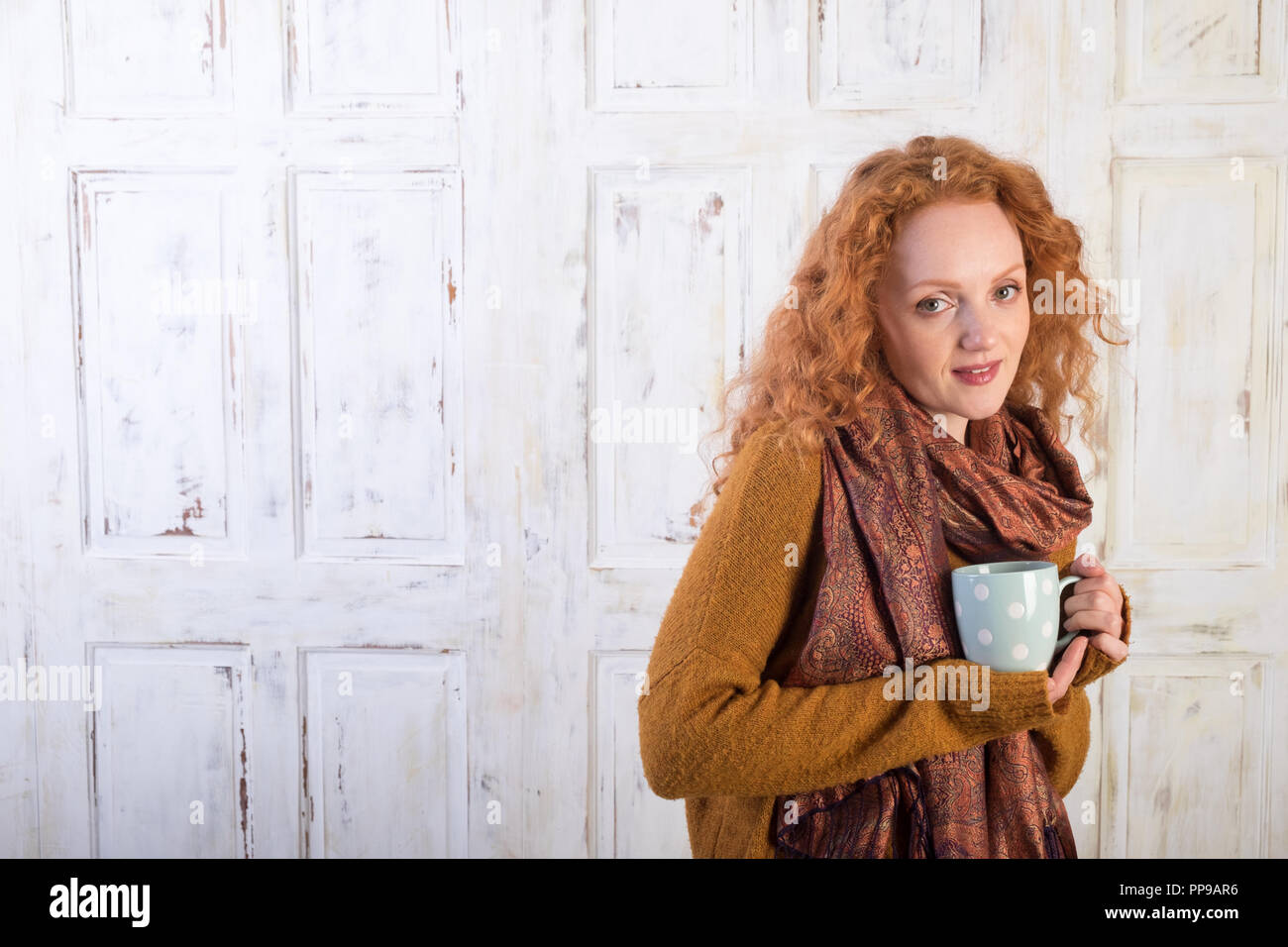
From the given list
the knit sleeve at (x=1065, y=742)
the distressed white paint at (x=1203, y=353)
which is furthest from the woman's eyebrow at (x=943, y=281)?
the distressed white paint at (x=1203, y=353)

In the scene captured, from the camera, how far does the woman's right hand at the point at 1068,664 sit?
2.96ft

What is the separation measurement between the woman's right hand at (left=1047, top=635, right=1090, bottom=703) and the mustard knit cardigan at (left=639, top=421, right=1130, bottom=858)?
0.09 ft

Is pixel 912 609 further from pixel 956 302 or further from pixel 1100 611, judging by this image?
pixel 956 302

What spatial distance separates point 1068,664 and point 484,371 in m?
1.28

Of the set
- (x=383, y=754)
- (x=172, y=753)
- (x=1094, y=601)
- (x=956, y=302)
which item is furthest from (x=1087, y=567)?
(x=172, y=753)

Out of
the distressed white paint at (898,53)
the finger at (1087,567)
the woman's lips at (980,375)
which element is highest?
the distressed white paint at (898,53)

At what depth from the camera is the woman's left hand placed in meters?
0.91

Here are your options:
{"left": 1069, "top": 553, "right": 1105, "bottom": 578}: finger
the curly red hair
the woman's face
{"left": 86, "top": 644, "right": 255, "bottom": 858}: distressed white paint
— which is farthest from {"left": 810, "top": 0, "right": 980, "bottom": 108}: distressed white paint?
{"left": 86, "top": 644, "right": 255, "bottom": 858}: distressed white paint

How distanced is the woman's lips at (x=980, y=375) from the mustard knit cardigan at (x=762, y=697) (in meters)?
0.18

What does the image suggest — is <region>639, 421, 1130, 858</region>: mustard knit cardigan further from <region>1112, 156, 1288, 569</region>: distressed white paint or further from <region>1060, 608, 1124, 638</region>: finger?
<region>1112, 156, 1288, 569</region>: distressed white paint

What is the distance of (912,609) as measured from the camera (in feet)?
2.91

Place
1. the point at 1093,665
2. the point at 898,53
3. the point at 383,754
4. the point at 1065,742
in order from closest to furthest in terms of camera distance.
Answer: the point at 1093,665 < the point at 1065,742 < the point at 898,53 < the point at 383,754

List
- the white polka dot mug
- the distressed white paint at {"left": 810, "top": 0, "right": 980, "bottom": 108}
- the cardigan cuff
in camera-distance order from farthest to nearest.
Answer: the distressed white paint at {"left": 810, "top": 0, "right": 980, "bottom": 108}, the cardigan cuff, the white polka dot mug

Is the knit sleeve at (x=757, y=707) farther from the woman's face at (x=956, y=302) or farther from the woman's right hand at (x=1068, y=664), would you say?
the woman's face at (x=956, y=302)
